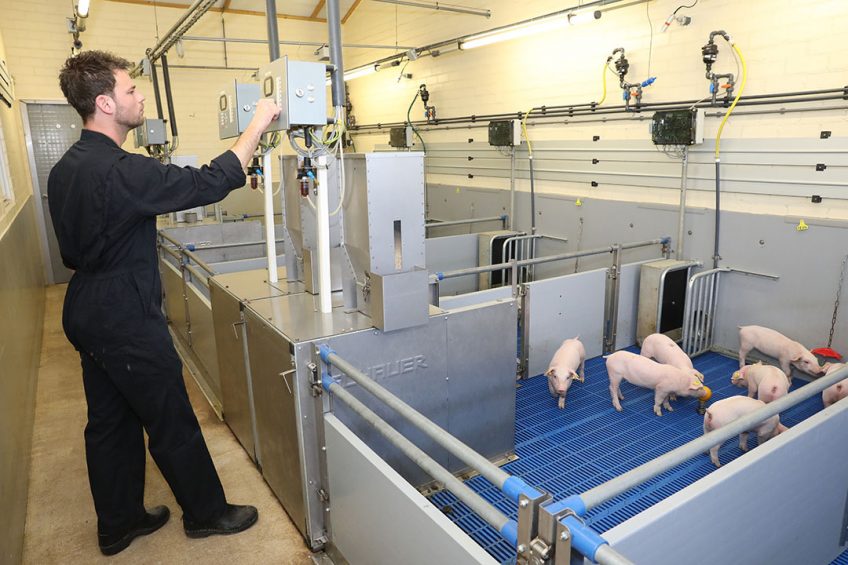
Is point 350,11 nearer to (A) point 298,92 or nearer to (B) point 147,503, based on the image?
(A) point 298,92

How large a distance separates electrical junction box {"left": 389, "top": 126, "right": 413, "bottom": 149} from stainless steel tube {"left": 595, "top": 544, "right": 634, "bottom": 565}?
23.1 ft

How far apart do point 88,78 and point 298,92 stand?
29.7 inches

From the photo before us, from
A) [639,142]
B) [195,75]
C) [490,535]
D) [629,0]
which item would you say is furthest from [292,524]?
[195,75]

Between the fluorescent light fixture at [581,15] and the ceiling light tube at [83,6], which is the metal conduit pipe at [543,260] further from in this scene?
the ceiling light tube at [83,6]

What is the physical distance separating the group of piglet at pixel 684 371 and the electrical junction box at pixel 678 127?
1.61m

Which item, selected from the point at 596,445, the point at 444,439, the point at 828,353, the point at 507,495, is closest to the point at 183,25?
the point at 596,445

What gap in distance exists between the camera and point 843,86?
3.94m

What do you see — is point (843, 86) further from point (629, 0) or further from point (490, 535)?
point (490, 535)

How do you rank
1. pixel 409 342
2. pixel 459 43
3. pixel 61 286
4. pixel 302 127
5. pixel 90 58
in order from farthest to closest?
pixel 61 286 → pixel 459 43 → pixel 409 342 → pixel 302 127 → pixel 90 58

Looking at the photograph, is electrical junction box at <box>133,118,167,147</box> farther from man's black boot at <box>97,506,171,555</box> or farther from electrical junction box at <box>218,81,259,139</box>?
man's black boot at <box>97,506,171,555</box>

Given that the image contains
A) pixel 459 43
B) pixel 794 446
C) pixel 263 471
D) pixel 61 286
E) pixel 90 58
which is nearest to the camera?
pixel 794 446

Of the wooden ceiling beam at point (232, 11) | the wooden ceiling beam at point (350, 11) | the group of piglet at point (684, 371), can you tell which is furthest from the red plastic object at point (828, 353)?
the wooden ceiling beam at point (232, 11)

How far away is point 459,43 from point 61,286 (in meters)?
6.68

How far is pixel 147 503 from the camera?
9.61 ft
